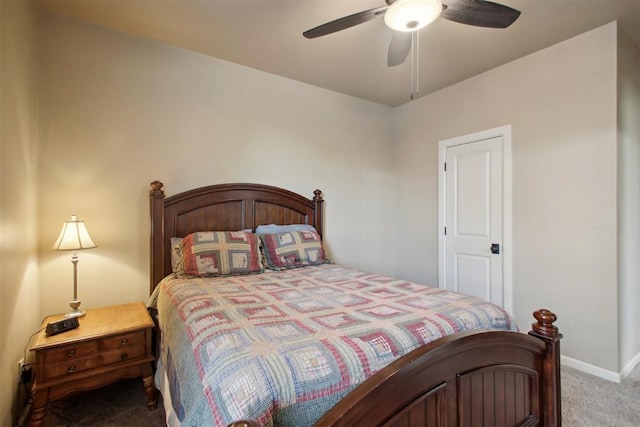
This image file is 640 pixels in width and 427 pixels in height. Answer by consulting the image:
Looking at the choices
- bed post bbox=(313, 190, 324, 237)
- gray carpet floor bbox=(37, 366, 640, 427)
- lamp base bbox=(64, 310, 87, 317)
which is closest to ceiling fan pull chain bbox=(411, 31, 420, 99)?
bed post bbox=(313, 190, 324, 237)

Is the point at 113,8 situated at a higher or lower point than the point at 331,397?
higher

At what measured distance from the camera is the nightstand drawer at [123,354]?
179cm

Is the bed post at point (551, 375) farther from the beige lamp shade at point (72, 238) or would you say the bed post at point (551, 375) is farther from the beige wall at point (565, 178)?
the beige lamp shade at point (72, 238)

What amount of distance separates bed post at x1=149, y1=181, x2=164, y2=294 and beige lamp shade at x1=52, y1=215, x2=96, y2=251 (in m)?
0.48

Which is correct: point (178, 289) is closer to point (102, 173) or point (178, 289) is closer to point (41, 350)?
point (41, 350)

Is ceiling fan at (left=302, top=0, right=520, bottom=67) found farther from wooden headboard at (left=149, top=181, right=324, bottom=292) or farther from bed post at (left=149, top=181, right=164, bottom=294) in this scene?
bed post at (left=149, top=181, right=164, bottom=294)

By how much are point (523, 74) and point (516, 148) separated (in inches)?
26.6

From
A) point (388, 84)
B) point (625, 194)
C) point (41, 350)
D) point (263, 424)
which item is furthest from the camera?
point (388, 84)

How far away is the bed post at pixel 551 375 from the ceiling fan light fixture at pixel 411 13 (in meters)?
1.57

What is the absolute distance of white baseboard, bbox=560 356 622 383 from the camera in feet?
7.47

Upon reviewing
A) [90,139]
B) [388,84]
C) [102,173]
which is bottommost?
[102,173]

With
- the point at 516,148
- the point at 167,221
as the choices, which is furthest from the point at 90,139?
the point at 516,148

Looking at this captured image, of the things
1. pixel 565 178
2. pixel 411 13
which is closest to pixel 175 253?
pixel 411 13

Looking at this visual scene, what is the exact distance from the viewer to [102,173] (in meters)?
2.32
